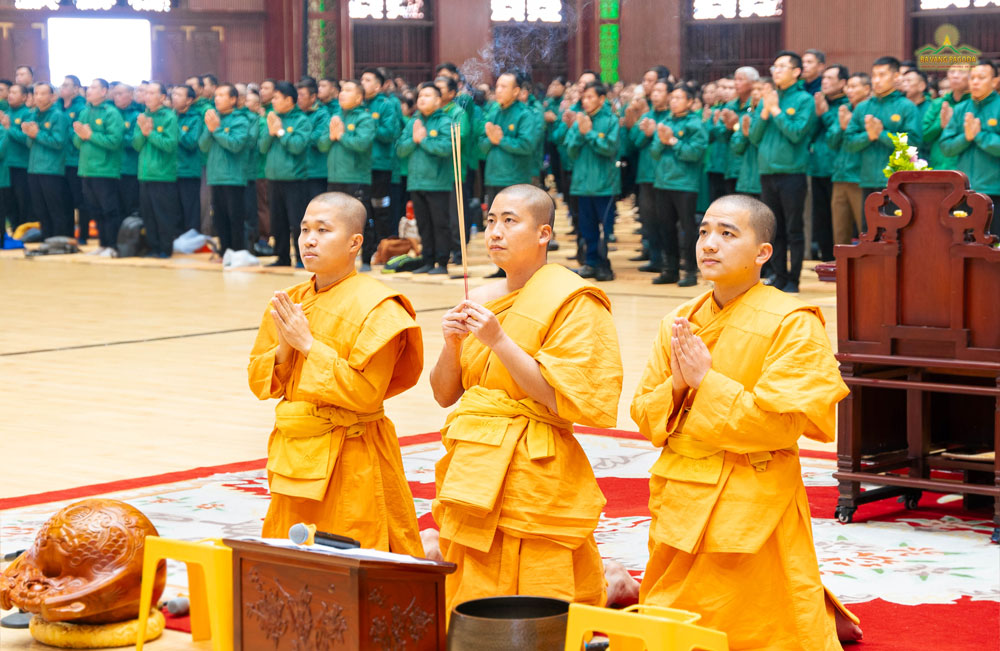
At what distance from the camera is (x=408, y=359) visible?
386cm

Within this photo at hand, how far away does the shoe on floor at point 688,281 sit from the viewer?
1118 cm

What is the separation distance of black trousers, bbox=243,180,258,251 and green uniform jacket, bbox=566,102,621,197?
12.1 ft

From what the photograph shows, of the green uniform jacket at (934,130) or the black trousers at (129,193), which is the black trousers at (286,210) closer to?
the black trousers at (129,193)

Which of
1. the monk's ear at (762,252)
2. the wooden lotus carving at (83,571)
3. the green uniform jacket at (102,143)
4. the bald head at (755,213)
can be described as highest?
the green uniform jacket at (102,143)

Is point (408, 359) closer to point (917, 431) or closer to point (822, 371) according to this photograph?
point (822, 371)

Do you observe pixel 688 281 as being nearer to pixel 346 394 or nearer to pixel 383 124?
pixel 383 124

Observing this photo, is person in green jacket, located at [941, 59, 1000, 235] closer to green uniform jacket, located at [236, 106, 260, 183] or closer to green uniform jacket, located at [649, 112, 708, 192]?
green uniform jacket, located at [649, 112, 708, 192]

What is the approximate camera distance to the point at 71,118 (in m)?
14.6

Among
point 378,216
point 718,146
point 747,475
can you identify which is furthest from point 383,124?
point 747,475

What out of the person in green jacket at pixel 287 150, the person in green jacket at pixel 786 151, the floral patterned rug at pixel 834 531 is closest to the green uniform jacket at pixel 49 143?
the person in green jacket at pixel 287 150

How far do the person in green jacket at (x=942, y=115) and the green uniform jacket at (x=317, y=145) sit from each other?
190 inches

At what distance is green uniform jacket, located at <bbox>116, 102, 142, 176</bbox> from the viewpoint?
14.1 metres

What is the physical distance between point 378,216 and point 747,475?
10.5m

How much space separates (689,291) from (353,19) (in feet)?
33.6
